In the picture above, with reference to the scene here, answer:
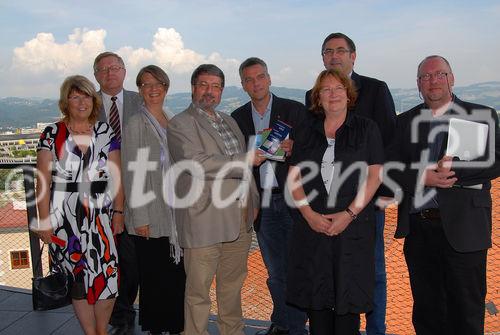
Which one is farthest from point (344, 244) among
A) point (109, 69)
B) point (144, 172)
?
point (109, 69)

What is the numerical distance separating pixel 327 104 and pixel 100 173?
1374 millimetres

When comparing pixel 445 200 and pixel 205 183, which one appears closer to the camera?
pixel 445 200

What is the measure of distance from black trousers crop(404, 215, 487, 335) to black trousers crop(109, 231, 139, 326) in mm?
1838

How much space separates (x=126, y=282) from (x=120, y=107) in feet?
4.10

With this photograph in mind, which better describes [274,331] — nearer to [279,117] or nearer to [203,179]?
[203,179]

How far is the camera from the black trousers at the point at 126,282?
3.05m

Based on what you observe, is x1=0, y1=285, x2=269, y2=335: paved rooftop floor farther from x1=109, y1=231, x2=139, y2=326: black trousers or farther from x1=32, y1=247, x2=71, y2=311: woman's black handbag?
x1=32, y1=247, x2=71, y2=311: woman's black handbag

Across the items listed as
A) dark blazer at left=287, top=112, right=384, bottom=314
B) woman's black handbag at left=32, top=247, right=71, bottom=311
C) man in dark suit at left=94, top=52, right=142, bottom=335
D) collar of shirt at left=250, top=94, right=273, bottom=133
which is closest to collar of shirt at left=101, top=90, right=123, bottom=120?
man in dark suit at left=94, top=52, right=142, bottom=335

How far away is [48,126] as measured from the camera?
2533 mm

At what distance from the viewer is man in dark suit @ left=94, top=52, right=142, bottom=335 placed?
2996mm

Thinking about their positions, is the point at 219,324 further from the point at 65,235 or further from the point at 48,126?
the point at 48,126

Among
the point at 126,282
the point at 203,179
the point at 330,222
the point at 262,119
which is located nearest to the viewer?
the point at 330,222

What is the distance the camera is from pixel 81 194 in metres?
2.54

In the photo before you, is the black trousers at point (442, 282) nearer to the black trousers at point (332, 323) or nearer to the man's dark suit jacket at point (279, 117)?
the black trousers at point (332, 323)
